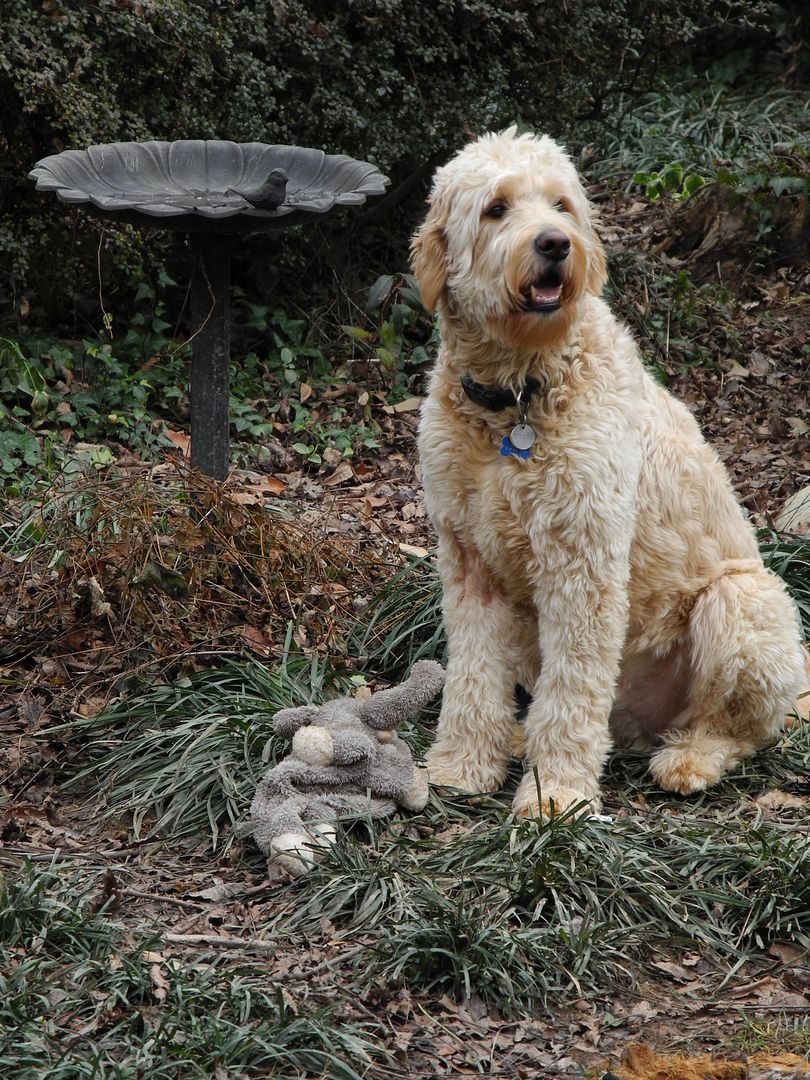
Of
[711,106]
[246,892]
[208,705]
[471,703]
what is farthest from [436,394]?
[711,106]

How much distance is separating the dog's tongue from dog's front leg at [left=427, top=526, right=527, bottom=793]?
0.88m

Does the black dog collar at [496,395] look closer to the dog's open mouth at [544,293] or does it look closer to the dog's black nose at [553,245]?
the dog's open mouth at [544,293]

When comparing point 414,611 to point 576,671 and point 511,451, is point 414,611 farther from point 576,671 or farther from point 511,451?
point 511,451

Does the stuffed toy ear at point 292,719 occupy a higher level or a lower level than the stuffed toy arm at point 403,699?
lower

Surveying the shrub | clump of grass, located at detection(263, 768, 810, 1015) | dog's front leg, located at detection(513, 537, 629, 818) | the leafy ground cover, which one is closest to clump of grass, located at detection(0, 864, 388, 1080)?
the leafy ground cover

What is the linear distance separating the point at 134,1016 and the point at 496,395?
211 cm

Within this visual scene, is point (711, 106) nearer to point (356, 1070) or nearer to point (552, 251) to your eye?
point (552, 251)

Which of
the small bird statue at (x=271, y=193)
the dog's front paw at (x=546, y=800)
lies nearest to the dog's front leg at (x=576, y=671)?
the dog's front paw at (x=546, y=800)

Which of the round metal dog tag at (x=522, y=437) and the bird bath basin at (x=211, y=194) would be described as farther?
the bird bath basin at (x=211, y=194)

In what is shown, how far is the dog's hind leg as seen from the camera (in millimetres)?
4379

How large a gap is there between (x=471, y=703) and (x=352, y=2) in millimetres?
4379

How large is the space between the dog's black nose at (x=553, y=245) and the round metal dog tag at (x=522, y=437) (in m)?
0.55

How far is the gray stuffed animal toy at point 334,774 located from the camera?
12.6 feet

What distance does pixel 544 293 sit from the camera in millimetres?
3818
